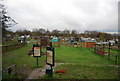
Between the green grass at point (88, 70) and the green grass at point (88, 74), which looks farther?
the green grass at point (88, 70)

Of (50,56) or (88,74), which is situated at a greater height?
(50,56)

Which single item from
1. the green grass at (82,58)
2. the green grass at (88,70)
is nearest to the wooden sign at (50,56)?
the green grass at (88,70)

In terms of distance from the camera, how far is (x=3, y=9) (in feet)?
35.3

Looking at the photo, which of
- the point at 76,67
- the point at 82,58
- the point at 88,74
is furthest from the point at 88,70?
the point at 82,58

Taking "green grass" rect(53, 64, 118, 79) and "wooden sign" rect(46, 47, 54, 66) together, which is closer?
"green grass" rect(53, 64, 118, 79)

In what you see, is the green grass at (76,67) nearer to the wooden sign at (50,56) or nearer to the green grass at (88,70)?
the green grass at (88,70)

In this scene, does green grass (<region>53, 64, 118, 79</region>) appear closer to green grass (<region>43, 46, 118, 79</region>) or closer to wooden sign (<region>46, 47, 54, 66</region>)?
green grass (<region>43, 46, 118, 79</region>)

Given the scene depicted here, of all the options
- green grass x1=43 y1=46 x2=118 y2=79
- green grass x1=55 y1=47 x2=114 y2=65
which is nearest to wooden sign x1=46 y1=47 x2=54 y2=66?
green grass x1=43 y1=46 x2=118 y2=79

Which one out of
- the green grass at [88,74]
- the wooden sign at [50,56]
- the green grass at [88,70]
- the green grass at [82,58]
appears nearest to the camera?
the green grass at [88,74]

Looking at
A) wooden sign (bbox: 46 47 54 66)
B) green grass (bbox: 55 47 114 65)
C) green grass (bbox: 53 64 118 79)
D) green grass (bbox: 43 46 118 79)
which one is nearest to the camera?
green grass (bbox: 53 64 118 79)

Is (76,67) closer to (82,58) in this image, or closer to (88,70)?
(88,70)

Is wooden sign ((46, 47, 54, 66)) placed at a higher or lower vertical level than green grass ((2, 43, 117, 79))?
higher

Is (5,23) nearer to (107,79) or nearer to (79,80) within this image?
(79,80)

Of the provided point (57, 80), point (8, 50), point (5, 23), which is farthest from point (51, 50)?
point (8, 50)
